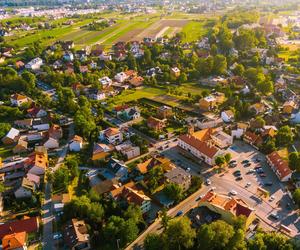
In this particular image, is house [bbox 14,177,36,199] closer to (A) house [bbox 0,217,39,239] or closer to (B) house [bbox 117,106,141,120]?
(A) house [bbox 0,217,39,239]

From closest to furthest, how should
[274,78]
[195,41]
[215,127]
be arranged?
[215,127] < [274,78] < [195,41]

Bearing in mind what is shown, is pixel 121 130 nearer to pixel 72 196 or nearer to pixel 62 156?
pixel 62 156

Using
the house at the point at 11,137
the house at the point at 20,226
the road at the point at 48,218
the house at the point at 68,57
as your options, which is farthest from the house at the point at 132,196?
the house at the point at 68,57

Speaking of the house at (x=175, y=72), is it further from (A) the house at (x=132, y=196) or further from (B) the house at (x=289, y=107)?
(A) the house at (x=132, y=196)

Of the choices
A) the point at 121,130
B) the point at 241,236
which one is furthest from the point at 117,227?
the point at 121,130

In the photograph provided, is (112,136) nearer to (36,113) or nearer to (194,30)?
(36,113)

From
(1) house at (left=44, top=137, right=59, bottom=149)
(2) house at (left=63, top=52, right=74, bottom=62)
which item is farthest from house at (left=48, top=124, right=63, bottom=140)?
(2) house at (left=63, top=52, right=74, bottom=62)

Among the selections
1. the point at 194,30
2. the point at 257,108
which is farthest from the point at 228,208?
the point at 194,30
